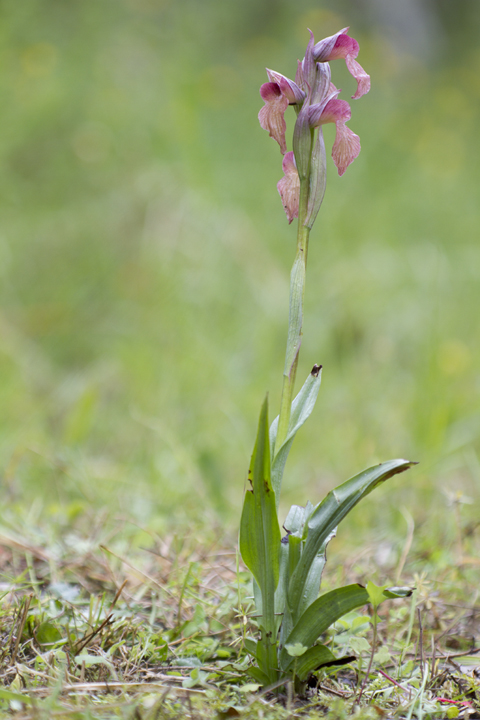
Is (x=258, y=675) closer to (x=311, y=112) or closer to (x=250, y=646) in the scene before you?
(x=250, y=646)

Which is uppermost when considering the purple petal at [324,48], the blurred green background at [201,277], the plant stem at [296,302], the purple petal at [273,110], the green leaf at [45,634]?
the blurred green background at [201,277]

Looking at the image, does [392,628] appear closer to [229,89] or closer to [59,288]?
[59,288]

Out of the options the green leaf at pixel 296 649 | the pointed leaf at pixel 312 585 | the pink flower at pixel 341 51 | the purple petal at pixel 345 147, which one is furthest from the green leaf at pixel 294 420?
the pink flower at pixel 341 51

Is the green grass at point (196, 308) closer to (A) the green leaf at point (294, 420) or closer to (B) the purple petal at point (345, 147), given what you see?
(A) the green leaf at point (294, 420)

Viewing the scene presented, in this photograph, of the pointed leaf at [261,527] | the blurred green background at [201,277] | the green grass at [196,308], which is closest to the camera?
the pointed leaf at [261,527]

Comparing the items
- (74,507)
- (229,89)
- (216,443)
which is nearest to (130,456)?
(216,443)

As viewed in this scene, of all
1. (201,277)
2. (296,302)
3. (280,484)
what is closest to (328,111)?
(296,302)

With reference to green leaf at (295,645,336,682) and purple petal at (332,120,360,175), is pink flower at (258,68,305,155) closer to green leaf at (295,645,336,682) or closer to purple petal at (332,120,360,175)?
purple petal at (332,120,360,175)

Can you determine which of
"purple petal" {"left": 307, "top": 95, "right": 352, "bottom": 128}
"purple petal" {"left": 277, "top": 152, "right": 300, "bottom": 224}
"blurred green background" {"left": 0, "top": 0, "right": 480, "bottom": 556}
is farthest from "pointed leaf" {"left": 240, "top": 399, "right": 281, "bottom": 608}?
"blurred green background" {"left": 0, "top": 0, "right": 480, "bottom": 556}
